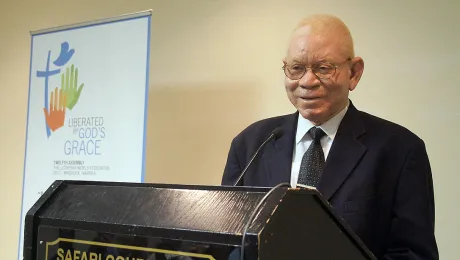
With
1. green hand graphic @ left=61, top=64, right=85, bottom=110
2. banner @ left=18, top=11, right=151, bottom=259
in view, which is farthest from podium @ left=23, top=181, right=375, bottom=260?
green hand graphic @ left=61, top=64, right=85, bottom=110

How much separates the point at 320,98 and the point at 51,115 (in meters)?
1.62

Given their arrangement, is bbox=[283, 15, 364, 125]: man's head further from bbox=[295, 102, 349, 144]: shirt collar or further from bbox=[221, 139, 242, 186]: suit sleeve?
bbox=[221, 139, 242, 186]: suit sleeve

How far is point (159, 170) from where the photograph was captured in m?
2.73

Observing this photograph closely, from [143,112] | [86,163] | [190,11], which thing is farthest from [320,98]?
[190,11]

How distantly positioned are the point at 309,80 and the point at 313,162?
21 centimetres

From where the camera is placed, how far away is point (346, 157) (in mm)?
1303

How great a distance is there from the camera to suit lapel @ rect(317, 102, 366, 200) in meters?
1.27

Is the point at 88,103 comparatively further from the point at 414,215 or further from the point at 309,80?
the point at 414,215

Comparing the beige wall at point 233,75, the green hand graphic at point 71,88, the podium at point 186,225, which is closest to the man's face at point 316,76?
the podium at point 186,225

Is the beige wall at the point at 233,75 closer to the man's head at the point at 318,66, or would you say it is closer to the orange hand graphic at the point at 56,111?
the orange hand graphic at the point at 56,111

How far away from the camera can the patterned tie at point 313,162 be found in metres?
1.29

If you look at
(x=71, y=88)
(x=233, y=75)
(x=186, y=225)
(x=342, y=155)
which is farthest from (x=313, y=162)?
(x=71, y=88)

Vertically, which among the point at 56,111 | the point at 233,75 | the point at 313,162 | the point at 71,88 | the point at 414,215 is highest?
the point at 233,75

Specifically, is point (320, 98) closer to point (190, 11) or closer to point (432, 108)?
point (432, 108)
